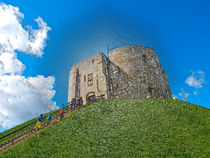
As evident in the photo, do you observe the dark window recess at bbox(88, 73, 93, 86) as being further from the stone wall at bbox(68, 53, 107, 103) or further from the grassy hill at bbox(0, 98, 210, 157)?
the grassy hill at bbox(0, 98, 210, 157)

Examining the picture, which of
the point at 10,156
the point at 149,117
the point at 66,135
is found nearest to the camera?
the point at 10,156

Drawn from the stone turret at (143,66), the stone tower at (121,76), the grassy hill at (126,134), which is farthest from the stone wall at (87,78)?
the grassy hill at (126,134)

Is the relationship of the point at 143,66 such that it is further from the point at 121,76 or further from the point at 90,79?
the point at 90,79

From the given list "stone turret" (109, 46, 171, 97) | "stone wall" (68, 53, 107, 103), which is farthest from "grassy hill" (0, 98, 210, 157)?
"stone turret" (109, 46, 171, 97)

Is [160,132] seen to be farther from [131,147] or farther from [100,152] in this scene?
[100,152]

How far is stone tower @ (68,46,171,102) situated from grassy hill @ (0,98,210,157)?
6.73 m

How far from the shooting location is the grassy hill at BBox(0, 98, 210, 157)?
10844 mm

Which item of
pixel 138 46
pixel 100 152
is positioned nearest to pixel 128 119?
pixel 100 152

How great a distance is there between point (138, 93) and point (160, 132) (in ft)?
41.6

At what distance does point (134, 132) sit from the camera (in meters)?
13.2

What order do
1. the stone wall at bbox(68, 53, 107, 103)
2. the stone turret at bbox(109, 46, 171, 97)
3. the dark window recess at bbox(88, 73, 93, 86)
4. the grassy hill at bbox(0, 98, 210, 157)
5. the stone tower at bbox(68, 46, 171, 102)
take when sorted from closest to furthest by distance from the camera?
the grassy hill at bbox(0, 98, 210, 157)
the stone wall at bbox(68, 53, 107, 103)
the stone tower at bbox(68, 46, 171, 102)
the dark window recess at bbox(88, 73, 93, 86)
the stone turret at bbox(109, 46, 171, 97)

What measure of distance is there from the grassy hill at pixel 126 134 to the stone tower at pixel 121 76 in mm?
6726

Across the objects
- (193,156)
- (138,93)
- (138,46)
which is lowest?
(193,156)

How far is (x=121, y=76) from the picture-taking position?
26188 mm
